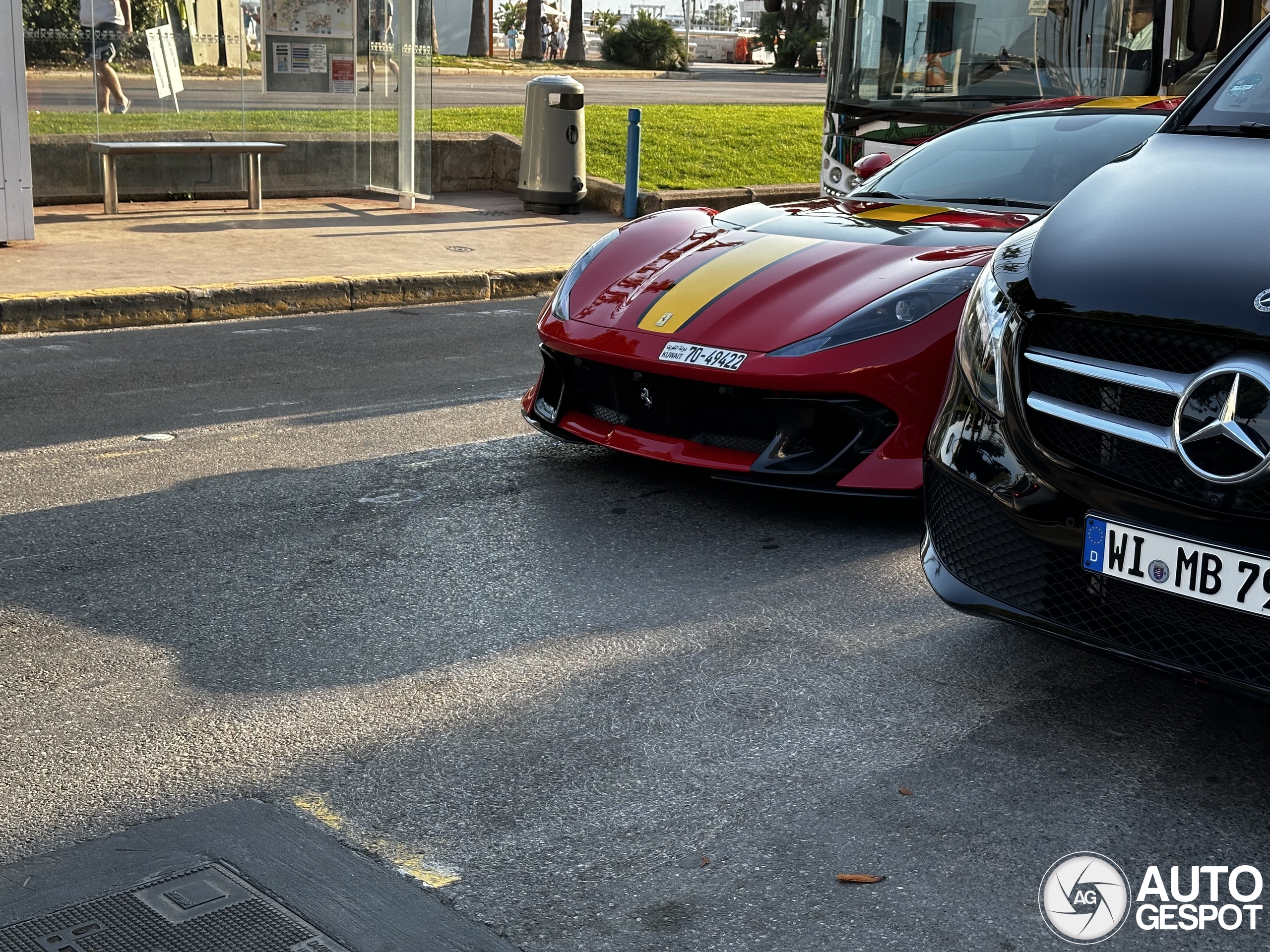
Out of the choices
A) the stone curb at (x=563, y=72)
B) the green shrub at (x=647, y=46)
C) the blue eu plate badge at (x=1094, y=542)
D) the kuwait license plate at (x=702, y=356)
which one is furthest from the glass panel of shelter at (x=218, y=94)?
the green shrub at (x=647, y=46)

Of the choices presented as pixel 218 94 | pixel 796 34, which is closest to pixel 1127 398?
pixel 218 94

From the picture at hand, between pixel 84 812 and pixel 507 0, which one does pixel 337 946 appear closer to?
pixel 84 812

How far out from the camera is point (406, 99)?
12.9 metres

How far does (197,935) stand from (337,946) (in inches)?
9.7

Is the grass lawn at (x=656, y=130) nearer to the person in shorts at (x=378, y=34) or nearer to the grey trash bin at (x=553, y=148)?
the person in shorts at (x=378, y=34)

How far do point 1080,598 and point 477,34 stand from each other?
153 feet

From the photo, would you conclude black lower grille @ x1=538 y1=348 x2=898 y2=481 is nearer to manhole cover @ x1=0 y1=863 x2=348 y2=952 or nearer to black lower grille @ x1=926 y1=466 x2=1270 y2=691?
black lower grille @ x1=926 y1=466 x2=1270 y2=691

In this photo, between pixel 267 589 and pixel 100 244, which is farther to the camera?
pixel 100 244

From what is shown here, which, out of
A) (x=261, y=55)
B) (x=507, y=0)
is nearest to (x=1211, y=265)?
(x=261, y=55)

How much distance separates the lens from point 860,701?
3502 millimetres

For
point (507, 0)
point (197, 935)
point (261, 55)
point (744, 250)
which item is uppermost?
point (507, 0)

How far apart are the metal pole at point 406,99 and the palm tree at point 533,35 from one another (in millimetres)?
33319

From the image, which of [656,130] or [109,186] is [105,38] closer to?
[109,186]

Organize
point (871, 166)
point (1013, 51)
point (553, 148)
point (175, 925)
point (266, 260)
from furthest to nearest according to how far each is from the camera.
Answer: point (553, 148) < point (1013, 51) < point (266, 260) < point (871, 166) < point (175, 925)
